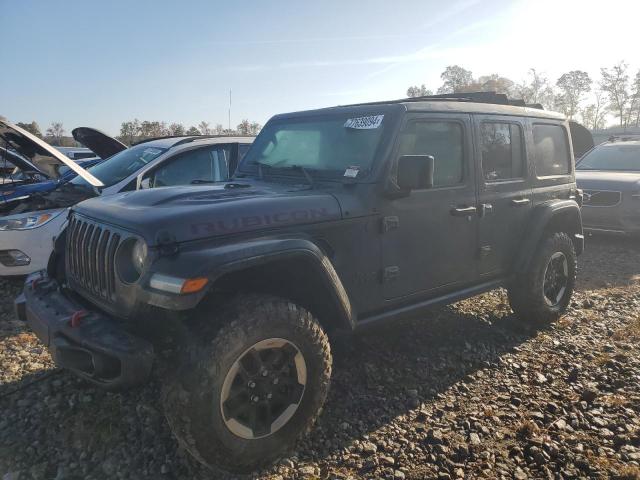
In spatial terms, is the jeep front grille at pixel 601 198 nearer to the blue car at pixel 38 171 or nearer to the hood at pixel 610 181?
the hood at pixel 610 181

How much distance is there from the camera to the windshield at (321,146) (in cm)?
322

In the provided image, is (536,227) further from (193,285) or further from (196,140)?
(196,140)

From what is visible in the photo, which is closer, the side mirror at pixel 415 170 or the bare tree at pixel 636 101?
the side mirror at pixel 415 170

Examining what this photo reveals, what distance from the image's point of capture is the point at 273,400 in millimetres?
2559

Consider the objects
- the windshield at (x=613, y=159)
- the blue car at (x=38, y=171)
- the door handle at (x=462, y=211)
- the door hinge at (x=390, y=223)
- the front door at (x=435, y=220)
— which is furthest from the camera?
the windshield at (x=613, y=159)

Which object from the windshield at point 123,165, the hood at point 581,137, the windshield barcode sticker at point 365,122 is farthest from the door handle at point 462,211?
the hood at point 581,137

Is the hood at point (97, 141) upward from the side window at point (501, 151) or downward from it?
upward

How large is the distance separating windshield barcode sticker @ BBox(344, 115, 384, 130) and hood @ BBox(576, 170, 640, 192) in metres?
6.31

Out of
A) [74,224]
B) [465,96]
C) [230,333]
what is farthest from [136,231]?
[465,96]

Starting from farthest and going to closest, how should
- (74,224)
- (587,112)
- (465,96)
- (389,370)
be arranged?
1. (587,112)
2. (465,96)
3. (389,370)
4. (74,224)

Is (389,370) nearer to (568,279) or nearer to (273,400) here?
(273,400)

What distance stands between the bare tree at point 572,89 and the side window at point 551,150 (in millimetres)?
65154

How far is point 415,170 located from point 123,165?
4153 mm

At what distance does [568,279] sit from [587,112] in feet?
238
